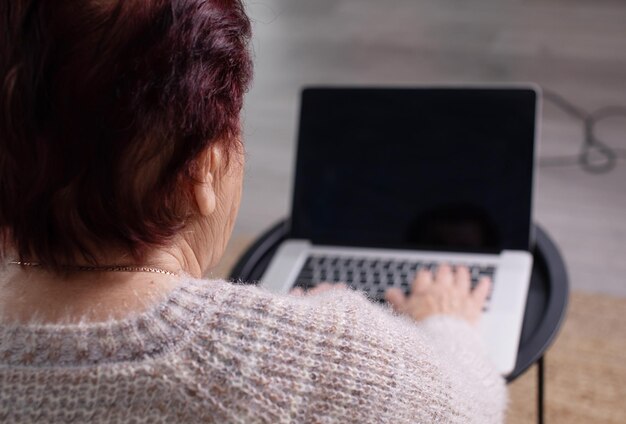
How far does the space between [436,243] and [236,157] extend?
0.70 metres

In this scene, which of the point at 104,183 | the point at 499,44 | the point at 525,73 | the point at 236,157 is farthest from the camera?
the point at 499,44

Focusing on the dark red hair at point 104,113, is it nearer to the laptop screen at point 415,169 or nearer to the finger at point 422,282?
the finger at point 422,282

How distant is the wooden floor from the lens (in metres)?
2.51

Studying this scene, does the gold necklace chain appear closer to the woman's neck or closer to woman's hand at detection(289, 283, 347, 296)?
the woman's neck

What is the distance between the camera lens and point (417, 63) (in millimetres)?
3379

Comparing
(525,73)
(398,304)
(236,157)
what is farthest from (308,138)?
(525,73)

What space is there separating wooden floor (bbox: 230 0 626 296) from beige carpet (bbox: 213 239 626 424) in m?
0.12

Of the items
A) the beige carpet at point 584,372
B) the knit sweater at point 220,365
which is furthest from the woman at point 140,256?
the beige carpet at point 584,372

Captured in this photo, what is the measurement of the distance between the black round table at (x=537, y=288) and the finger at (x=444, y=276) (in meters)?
0.13

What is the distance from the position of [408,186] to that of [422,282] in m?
0.22

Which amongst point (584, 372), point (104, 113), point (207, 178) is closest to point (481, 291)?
point (207, 178)

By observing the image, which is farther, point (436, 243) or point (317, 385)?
point (436, 243)

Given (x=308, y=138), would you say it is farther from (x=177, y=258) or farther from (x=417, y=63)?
(x=417, y=63)

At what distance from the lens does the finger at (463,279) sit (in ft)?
4.06
